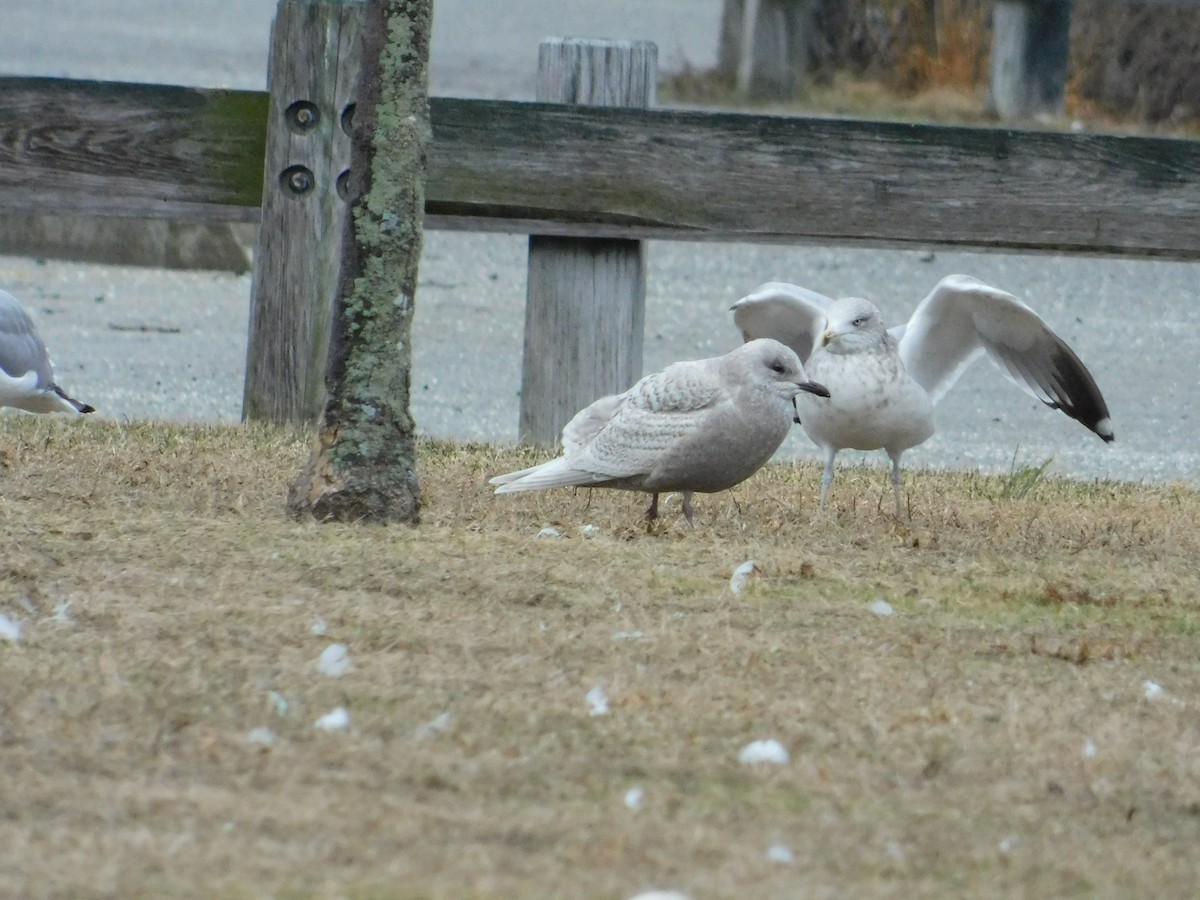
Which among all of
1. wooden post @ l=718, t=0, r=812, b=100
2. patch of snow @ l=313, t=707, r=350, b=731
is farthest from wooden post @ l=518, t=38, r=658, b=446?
wooden post @ l=718, t=0, r=812, b=100

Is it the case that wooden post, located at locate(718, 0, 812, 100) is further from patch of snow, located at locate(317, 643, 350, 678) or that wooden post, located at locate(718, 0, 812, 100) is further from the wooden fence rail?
patch of snow, located at locate(317, 643, 350, 678)

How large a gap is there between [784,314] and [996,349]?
0.65 m

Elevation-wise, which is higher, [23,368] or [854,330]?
[854,330]

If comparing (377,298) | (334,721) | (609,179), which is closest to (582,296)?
(609,179)

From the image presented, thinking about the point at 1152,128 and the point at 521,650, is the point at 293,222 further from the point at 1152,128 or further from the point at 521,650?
the point at 1152,128

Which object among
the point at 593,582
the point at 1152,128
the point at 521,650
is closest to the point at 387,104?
the point at 593,582

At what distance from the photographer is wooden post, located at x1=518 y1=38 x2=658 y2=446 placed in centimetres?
653

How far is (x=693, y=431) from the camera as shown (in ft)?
16.6

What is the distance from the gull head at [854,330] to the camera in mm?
5453

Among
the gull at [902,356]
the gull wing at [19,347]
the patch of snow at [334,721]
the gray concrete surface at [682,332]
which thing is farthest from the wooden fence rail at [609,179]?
the patch of snow at [334,721]

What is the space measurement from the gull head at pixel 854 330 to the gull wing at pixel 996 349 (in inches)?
10.0

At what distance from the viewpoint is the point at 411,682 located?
11.8 ft

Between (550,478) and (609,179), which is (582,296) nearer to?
(609,179)

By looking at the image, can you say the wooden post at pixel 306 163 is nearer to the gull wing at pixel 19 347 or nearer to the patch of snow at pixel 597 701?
the gull wing at pixel 19 347
